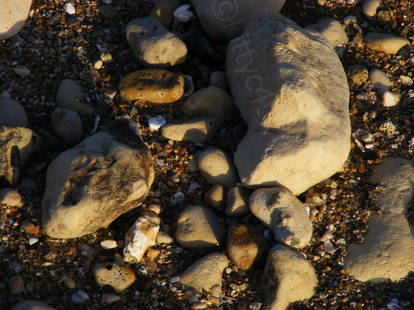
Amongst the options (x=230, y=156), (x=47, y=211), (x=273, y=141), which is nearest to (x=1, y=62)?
(x=47, y=211)

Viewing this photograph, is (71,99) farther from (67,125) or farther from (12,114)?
(12,114)

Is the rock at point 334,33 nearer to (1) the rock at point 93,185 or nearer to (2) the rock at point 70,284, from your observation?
(1) the rock at point 93,185

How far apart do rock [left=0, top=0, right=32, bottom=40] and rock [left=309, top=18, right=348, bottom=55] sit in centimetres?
308

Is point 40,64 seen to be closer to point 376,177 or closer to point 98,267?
point 98,267

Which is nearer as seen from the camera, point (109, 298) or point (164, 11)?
point (109, 298)

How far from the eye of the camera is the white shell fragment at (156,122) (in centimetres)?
409

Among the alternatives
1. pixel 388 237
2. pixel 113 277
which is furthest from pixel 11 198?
pixel 388 237

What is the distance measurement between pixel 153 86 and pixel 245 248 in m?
1.77

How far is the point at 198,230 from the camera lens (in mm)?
3539

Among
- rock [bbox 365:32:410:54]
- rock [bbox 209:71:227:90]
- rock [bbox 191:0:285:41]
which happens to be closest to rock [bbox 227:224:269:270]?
rock [bbox 209:71:227:90]

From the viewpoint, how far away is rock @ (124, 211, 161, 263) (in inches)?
134

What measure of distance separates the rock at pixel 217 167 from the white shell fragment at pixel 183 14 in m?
1.69

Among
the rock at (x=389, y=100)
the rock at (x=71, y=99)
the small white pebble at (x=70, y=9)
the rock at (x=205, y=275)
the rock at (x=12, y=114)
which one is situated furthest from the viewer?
the small white pebble at (x=70, y=9)

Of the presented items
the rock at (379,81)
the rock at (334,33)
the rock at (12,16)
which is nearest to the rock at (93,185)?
the rock at (12,16)
